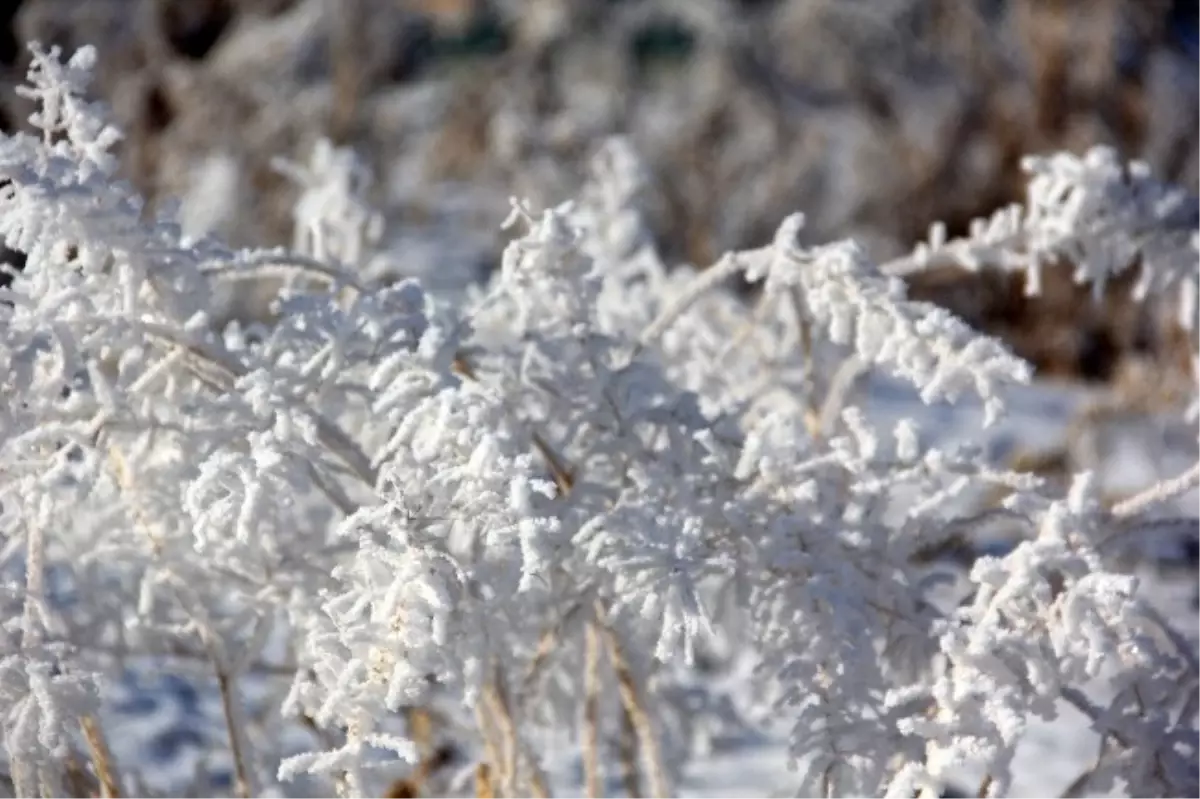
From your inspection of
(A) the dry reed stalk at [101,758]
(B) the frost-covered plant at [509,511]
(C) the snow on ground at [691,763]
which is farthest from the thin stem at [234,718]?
(C) the snow on ground at [691,763]

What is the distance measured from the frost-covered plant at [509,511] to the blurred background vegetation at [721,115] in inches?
136

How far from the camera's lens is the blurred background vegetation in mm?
5574

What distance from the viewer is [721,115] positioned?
6367 mm

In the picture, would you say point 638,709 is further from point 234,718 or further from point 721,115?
point 721,115

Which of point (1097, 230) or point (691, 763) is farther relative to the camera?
point (691, 763)

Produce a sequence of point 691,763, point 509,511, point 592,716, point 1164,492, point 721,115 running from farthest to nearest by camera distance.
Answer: point 721,115 → point 691,763 → point 592,716 → point 1164,492 → point 509,511

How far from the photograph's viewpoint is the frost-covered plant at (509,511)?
117 centimetres

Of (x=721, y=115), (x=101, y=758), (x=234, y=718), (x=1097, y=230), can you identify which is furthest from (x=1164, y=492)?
(x=721, y=115)

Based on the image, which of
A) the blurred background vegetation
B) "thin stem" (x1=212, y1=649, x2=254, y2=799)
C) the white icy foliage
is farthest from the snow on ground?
the blurred background vegetation

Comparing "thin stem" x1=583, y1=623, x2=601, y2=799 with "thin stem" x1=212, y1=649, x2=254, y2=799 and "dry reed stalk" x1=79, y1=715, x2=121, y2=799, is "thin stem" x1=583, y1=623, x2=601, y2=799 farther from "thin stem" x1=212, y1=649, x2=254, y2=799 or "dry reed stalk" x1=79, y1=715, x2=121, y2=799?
"dry reed stalk" x1=79, y1=715, x2=121, y2=799

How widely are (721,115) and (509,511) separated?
17.8ft

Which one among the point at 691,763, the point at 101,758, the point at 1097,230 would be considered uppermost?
the point at 1097,230

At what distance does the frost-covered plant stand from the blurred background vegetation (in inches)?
136

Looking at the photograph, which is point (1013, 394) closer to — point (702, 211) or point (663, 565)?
point (702, 211)
